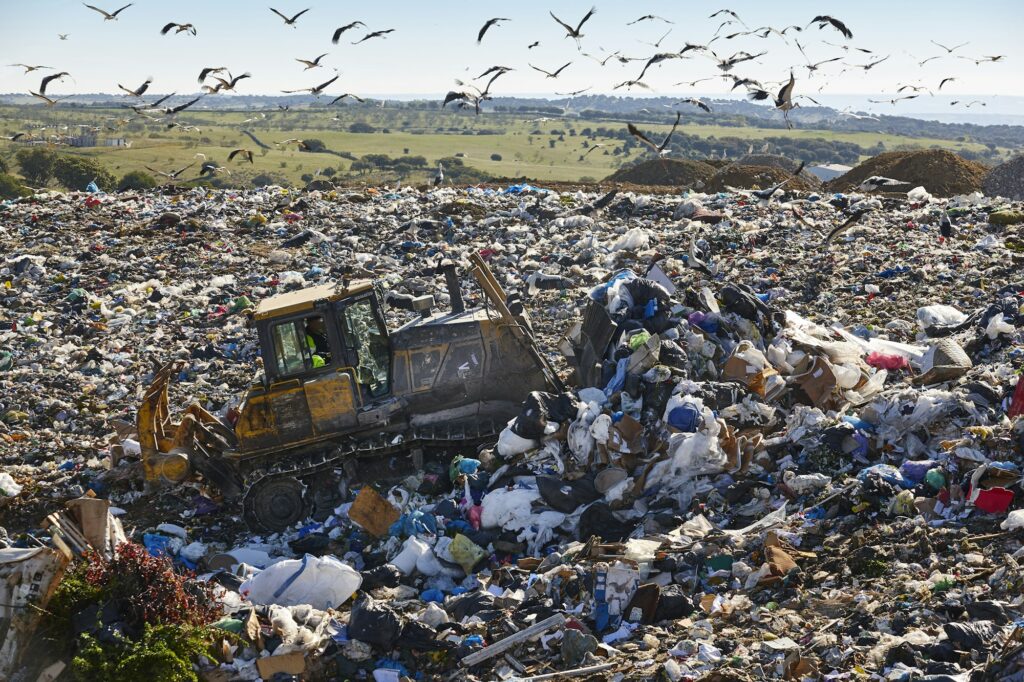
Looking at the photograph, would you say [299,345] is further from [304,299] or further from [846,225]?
[846,225]

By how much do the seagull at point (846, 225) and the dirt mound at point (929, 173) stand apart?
5.60m

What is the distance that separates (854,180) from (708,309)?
45.9 feet

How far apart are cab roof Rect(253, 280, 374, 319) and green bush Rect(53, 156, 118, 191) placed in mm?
26406

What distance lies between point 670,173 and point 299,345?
18.8 meters

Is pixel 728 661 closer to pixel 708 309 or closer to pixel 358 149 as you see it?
pixel 708 309

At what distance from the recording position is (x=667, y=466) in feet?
20.9

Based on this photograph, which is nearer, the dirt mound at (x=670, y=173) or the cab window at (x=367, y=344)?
the cab window at (x=367, y=344)

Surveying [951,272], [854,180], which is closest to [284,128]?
[854,180]

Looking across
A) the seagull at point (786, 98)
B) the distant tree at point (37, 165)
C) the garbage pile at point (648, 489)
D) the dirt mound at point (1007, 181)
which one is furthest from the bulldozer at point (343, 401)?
the distant tree at point (37, 165)

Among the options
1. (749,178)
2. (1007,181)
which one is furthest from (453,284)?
(1007,181)

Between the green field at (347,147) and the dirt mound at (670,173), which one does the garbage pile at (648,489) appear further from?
the green field at (347,147)

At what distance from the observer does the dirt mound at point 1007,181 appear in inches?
706

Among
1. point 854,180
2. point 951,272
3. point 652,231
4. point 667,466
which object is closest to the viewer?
point 667,466

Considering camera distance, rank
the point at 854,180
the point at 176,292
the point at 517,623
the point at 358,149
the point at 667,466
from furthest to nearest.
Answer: the point at 358,149 < the point at 854,180 < the point at 176,292 < the point at 667,466 < the point at 517,623
